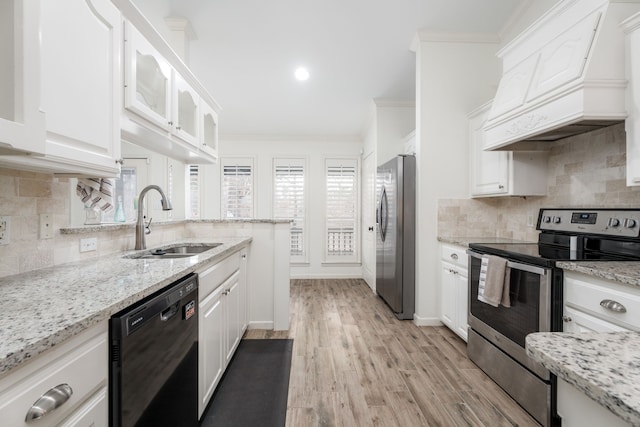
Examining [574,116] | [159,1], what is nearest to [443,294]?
[574,116]

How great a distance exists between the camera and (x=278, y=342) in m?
2.56

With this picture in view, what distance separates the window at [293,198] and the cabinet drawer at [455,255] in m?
2.95

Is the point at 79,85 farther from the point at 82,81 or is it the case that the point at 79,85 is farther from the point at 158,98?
the point at 158,98

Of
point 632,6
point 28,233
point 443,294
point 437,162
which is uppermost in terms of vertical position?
point 632,6

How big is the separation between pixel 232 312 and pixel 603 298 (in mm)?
2130

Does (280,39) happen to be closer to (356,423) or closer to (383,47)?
(383,47)

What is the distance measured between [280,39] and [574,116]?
2.46 m

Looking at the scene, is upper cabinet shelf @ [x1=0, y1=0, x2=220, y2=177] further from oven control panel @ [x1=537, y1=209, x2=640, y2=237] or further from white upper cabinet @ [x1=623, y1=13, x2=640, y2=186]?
oven control panel @ [x1=537, y1=209, x2=640, y2=237]

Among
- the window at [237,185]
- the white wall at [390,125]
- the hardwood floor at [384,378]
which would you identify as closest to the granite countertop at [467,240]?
the hardwood floor at [384,378]

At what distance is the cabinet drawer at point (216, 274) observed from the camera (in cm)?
152

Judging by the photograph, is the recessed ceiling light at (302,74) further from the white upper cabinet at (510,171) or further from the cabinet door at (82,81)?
the cabinet door at (82,81)

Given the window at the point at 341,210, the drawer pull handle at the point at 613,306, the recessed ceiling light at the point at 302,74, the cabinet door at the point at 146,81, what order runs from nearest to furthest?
the drawer pull handle at the point at 613,306, the cabinet door at the point at 146,81, the recessed ceiling light at the point at 302,74, the window at the point at 341,210

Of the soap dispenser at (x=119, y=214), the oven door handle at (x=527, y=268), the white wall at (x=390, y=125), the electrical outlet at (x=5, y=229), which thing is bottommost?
the oven door handle at (x=527, y=268)

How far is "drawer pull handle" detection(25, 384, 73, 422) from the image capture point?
57cm
